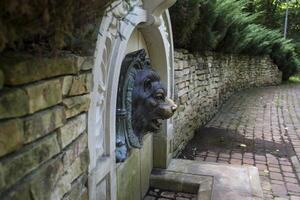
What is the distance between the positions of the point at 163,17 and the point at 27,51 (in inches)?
92.7

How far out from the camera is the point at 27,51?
1303 mm

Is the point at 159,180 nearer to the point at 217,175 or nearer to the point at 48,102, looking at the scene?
the point at 217,175

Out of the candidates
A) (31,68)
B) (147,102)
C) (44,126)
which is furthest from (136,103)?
(31,68)

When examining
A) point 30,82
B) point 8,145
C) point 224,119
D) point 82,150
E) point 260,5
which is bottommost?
point 224,119

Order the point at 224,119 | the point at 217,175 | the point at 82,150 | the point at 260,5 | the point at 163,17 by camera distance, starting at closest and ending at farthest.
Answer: the point at 82,150
the point at 163,17
the point at 217,175
the point at 224,119
the point at 260,5

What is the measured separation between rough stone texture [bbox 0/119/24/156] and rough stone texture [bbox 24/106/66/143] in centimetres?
4

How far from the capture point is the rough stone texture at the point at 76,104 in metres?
1.60

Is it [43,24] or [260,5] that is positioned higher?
[260,5]

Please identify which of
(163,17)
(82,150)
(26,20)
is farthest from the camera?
(163,17)

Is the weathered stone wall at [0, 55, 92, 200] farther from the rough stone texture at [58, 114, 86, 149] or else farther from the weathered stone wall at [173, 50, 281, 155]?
the weathered stone wall at [173, 50, 281, 155]

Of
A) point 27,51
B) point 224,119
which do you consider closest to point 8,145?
point 27,51

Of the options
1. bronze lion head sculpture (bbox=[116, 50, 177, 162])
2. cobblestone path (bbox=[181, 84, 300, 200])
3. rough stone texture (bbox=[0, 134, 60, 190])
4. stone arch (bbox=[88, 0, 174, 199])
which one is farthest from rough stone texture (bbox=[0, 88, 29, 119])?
cobblestone path (bbox=[181, 84, 300, 200])

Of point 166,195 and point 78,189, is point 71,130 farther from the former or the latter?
point 166,195

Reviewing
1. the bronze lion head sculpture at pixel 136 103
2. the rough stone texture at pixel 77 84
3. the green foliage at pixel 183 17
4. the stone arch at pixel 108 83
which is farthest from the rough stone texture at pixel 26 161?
the green foliage at pixel 183 17
